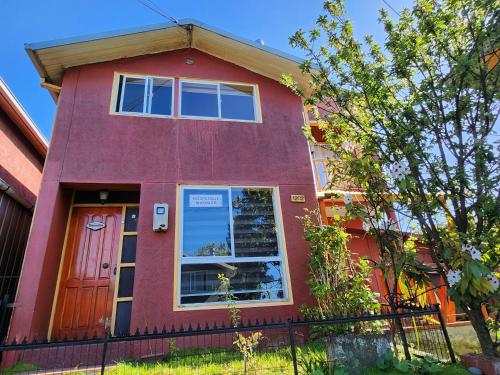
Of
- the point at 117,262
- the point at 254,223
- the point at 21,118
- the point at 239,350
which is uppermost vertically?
the point at 21,118

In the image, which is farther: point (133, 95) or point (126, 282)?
point (133, 95)

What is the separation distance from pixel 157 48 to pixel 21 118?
3.33m

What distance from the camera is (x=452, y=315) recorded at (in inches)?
263

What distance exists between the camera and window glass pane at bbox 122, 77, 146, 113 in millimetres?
6602

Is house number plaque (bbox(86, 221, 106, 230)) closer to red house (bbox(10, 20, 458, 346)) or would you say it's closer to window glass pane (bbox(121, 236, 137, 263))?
red house (bbox(10, 20, 458, 346))

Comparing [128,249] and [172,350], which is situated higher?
[128,249]

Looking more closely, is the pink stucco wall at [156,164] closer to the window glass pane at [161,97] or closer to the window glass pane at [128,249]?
the window glass pane at [161,97]

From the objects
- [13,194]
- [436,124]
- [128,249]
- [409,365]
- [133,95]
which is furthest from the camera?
[133,95]

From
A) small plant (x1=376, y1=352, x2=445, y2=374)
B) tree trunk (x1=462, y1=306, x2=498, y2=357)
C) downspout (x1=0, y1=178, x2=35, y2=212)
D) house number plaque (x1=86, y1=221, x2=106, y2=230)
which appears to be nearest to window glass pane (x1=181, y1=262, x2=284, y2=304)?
house number plaque (x1=86, y1=221, x2=106, y2=230)

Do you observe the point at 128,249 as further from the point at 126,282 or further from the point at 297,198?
the point at 297,198

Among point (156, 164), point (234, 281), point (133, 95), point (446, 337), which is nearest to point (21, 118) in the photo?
point (133, 95)

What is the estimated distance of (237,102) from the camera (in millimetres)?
7254

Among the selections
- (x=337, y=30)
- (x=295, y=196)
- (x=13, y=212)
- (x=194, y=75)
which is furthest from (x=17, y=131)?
(x=337, y=30)

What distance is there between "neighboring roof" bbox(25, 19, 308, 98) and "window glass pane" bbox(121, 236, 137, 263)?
12.5 ft
